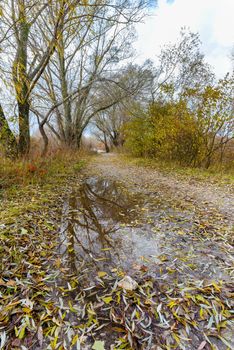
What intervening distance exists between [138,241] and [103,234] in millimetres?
497

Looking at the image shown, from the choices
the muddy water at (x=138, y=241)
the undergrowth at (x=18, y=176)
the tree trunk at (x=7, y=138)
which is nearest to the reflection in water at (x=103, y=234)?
the muddy water at (x=138, y=241)

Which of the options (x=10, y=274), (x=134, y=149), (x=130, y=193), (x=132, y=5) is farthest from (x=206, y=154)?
(x=10, y=274)

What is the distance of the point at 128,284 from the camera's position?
143 cm

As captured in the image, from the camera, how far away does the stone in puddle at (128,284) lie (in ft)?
4.62

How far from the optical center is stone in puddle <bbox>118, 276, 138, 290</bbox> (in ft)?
4.62

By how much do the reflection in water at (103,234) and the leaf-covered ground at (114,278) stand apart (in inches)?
0.5

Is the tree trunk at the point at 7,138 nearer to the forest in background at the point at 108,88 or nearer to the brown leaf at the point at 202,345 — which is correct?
the forest in background at the point at 108,88

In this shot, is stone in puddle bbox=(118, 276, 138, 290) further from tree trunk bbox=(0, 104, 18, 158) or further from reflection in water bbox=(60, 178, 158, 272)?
tree trunk bbox=(0, 104, 18, 158)

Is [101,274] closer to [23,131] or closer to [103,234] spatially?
[103,234]

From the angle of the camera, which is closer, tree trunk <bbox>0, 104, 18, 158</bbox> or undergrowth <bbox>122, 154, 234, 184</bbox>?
tree trunk <bbox>0, 104, 18, 158</bbox>

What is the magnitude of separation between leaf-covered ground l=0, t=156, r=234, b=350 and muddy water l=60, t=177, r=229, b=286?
0.01 metres

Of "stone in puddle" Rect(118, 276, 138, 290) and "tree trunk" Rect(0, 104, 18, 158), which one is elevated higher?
"tree trunk" Rect(0, 104, 18, 158)

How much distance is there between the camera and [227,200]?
352cm

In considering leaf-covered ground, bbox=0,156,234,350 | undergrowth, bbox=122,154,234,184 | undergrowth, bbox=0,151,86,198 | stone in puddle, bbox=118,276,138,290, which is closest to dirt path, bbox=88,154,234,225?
leaf-covered ground, bbox=0,156,234,350
